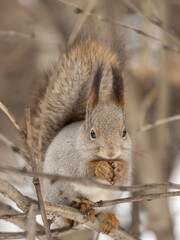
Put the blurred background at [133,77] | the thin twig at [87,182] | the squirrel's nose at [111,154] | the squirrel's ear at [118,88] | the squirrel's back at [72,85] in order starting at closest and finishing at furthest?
the thin twig at [87,182], the squirrel's nose at [111,154], the squirrel's ear at [118,88], the squirrel's back at [72,85], the blurred background at [133,77]

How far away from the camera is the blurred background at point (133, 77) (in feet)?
7.88

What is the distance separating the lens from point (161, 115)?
2.52 meters

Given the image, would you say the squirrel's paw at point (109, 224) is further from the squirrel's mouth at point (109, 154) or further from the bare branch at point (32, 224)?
the bare branch at point (32, 224)

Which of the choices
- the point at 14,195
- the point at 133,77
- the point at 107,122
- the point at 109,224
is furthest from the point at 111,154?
the point at 133,77

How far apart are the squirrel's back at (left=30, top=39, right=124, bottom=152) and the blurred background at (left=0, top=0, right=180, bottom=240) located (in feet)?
0.54

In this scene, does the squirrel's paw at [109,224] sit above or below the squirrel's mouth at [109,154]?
below

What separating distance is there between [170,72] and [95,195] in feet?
5.37

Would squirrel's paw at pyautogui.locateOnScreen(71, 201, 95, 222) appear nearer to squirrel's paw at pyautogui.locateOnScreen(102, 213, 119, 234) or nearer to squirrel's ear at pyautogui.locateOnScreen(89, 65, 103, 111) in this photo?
squirrel's paw at pyautogui.locateOnScreen(102, 213, 119, 234)

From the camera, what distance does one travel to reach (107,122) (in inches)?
67.1

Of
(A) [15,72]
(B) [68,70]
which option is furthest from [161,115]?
(A) [15,72]

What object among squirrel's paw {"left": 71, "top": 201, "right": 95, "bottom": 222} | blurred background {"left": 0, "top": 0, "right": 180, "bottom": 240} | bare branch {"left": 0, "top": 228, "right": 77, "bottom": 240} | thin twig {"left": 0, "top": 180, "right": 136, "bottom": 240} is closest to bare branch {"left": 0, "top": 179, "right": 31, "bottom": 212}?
thin twig {"left": 0, "top": 180, "right": 136, "bottom": 240}

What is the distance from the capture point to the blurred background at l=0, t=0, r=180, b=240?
240cm

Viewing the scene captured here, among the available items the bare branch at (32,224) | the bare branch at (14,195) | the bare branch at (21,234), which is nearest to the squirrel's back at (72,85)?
the bare branch at (21,234)

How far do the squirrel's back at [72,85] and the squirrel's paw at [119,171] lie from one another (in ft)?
1.16
